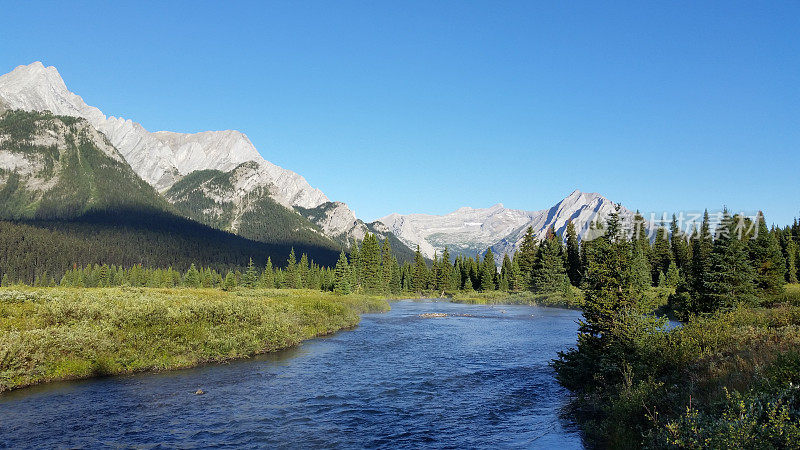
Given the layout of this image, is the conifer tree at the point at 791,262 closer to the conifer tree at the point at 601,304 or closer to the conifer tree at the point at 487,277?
the conifer tree at the point at 487,277

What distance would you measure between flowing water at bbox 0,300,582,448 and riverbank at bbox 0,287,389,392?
1.45 metres

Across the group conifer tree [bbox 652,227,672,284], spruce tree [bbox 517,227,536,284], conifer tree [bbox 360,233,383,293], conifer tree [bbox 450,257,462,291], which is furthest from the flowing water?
conifer tree [bbox 450,257,462,291]

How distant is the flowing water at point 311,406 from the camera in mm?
17594

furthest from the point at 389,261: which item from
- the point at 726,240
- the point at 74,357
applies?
the point at 74,357

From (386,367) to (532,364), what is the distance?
10526mm

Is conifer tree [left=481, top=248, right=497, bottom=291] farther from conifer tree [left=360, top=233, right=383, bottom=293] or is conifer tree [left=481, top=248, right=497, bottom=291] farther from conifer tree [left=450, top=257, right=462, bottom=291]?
conifer tree [left=360, top=233, right=383, bottom=293]

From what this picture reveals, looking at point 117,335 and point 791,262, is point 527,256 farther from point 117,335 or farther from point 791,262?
point 117,335

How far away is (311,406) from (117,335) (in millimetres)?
14915

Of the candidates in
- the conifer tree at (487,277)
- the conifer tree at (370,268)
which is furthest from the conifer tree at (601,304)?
the conifer tree at (487,277)

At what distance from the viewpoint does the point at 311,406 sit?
2212 cm

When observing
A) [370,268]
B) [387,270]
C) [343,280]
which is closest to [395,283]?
[387,270]

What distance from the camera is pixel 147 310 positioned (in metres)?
31.1

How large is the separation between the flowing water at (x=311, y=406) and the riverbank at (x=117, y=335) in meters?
1.45

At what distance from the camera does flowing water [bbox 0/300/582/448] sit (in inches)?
693
